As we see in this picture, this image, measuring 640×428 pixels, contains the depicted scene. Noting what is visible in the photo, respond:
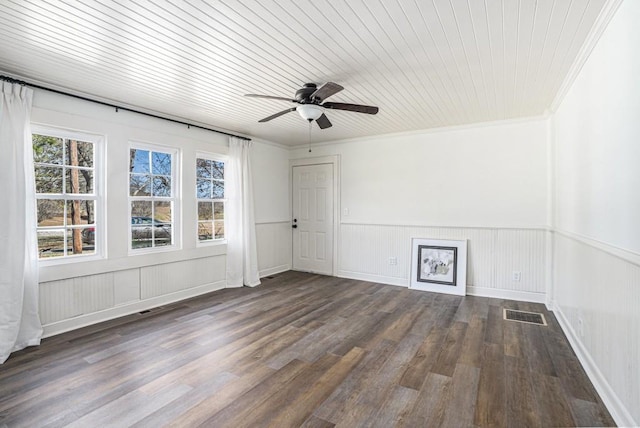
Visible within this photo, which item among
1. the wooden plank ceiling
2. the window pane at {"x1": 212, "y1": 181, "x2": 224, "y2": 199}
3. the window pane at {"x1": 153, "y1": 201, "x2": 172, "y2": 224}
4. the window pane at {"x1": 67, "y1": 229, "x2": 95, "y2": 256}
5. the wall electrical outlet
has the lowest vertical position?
the wall electrical outlet

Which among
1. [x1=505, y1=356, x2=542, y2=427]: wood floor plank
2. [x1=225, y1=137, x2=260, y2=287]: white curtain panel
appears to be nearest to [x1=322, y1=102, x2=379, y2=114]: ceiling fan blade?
[x1=505, y1=356, x2=542, y2=427]: wood floor plank

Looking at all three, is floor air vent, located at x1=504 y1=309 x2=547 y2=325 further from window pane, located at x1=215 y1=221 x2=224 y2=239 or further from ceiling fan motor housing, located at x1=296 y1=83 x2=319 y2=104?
window pane, located at x1=215 y1=221 x2=224 y2=239

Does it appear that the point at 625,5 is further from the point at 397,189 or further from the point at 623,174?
the point at 397,189

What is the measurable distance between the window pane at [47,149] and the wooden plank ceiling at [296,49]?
56 cm

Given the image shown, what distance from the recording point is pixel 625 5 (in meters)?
1.76

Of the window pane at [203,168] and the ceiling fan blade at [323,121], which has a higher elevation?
the ceiling fan blade at [323,121]

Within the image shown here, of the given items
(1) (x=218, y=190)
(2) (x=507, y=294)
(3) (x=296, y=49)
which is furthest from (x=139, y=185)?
(2) (x=507, y=294)

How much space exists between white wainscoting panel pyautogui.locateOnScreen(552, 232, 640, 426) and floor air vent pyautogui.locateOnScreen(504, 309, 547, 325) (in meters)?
0.46

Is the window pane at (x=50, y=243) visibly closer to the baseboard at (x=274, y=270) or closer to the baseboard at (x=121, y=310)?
the baseboard at (x=121, y=310)

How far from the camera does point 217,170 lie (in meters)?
4.99

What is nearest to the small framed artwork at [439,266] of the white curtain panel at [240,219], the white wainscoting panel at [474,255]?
the white wainscoting panel at [474,255]

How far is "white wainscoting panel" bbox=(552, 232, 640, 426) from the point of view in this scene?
1.67 metres

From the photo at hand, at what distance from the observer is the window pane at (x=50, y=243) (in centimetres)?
315

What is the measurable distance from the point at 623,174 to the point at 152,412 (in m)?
3.17
